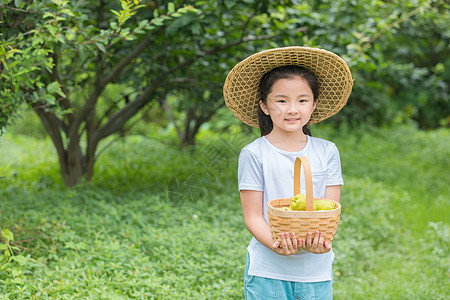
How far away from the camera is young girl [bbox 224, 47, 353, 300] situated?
6.15 feet

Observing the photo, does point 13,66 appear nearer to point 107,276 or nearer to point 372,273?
point 107,276

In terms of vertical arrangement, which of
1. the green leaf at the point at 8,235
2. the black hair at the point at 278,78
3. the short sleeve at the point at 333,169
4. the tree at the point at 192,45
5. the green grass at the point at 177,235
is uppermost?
the tree at the point at 192,45

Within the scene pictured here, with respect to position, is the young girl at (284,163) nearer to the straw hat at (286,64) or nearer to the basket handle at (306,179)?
the straw hat at (286,64)

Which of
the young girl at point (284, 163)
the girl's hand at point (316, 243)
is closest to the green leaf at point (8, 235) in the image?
the young girl at point (284, 163)

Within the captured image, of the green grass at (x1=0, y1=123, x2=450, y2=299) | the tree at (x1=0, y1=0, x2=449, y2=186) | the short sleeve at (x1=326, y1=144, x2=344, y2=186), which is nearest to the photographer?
the short sleeve at (x1=326, y1=144, x2=344, y2=186)

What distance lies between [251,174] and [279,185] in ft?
0.37

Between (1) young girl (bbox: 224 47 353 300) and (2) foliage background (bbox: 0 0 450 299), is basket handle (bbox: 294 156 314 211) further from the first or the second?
(2) foliage background (bbox: 0 0 450 299)

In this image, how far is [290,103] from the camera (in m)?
1.88

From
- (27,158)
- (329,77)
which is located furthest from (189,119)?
(329,77)

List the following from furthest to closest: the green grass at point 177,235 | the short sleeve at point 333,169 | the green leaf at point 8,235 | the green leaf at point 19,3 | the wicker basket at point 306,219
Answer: the green grass at point 177,235 → the green leaf at point 8,235 → the green leaf at point 19,3 → the short sleeve at point 333,169 → the wicker basket at point 306,219

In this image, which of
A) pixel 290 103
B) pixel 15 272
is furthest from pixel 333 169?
pixel 15 272

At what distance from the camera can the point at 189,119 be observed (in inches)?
278

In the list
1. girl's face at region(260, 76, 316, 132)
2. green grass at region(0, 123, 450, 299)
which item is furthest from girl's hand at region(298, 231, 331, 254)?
green grass at region(0, 123, 450, 299)

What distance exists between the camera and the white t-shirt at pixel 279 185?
1.88m
